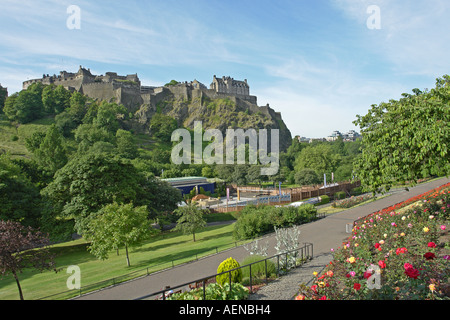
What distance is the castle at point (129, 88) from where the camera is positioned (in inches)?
3875

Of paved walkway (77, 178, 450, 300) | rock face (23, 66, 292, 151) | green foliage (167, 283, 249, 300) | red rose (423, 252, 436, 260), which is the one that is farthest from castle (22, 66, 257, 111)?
red rose (423, 252, 436, 260)

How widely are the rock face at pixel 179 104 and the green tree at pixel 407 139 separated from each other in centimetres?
8597

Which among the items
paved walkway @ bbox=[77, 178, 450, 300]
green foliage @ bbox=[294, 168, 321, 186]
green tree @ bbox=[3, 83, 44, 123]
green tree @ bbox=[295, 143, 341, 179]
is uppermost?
green tree @ bbox=[3, 83, 44, 123]

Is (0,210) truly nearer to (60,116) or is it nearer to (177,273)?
(177,273)

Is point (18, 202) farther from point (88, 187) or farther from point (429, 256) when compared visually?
point (429, 256)

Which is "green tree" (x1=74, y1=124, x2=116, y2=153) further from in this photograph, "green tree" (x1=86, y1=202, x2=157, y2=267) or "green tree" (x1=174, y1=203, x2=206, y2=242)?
"green tree" (x1=86, y1=202, x2=157, y2=267)

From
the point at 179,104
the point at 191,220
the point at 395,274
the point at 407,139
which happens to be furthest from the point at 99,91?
the point at 395,274

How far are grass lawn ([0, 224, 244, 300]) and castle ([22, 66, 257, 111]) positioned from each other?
8063 cm

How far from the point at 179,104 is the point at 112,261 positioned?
89.0 meters

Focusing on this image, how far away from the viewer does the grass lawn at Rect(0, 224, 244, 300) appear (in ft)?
47.1

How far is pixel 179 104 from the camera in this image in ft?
339

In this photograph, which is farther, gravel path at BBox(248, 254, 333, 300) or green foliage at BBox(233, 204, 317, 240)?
green foliage at BBox(233, 204, 317, 240)

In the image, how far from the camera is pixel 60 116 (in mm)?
78062
